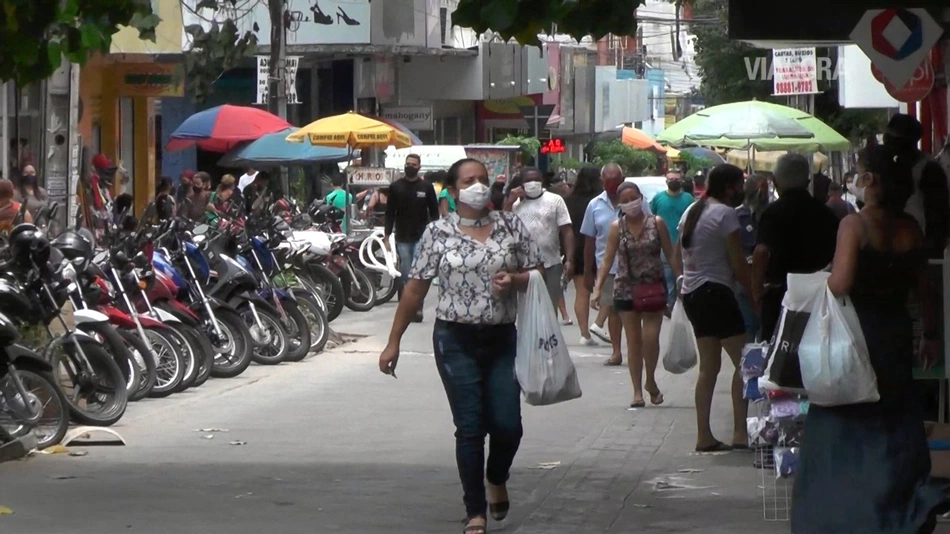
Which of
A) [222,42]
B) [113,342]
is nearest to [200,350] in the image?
[113,342]

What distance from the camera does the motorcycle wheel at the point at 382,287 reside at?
2091 centimetres

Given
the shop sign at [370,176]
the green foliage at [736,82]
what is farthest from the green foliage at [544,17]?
the green foliage at [736,82]

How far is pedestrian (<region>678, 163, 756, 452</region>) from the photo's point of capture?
998 cm

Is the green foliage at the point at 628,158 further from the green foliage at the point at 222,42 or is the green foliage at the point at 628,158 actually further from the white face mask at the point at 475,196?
the white face mask at the point at 475,196

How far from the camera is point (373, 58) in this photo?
35062 millimetres

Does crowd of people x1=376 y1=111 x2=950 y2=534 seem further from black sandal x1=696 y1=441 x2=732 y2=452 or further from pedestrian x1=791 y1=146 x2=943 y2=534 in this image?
black sandal x1=696 y1=441 x2=732 y2=452

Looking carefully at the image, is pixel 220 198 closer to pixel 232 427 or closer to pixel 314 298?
pixel 314 298

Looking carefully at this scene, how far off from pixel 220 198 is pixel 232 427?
38.7 feet

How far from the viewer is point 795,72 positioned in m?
26.7

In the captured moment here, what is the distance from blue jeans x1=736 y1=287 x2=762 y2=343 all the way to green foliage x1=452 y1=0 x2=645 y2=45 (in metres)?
2.15

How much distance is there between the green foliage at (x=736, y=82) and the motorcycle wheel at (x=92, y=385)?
25943mm

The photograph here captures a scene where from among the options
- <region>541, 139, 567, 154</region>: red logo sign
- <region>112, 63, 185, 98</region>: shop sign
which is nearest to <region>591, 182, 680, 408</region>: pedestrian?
<region>112, 63, 185, 98</region>: shop sign

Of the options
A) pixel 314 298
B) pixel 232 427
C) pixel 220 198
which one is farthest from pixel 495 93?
pixel 232 427

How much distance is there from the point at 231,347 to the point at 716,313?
18.1ft
